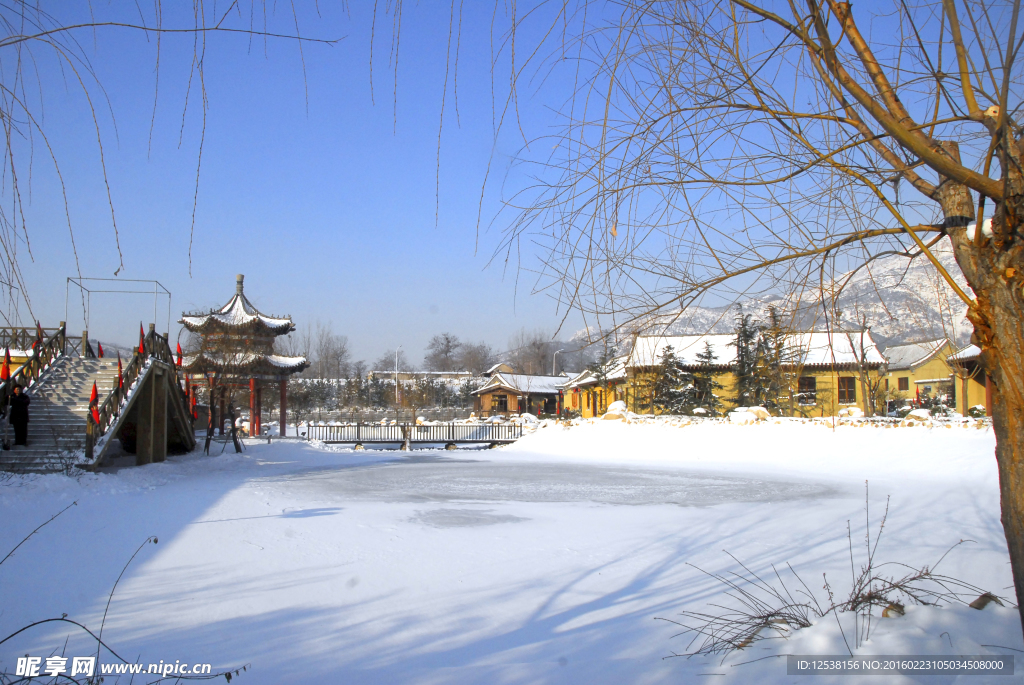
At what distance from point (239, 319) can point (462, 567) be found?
28.7 m

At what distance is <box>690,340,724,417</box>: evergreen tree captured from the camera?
102 feet

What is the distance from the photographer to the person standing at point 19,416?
1227 centimetres

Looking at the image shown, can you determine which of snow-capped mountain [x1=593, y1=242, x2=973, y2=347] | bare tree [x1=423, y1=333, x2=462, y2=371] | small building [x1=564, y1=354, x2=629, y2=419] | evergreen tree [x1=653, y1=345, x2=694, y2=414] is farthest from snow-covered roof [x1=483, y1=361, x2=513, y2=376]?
bare tree [x1=423, y1=333, x2=462, y2=371]

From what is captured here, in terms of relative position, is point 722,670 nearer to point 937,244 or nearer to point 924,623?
point 924,623

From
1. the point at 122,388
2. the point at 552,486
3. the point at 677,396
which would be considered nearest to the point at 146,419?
the point at 122,388

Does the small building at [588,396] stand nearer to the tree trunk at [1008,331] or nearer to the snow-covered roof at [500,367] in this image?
the snow-covered roof at [500,367]

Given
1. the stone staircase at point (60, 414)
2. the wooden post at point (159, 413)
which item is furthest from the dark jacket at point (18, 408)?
the wooden post at point (159, 413)

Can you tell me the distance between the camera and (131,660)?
12.1ft

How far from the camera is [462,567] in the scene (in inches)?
239

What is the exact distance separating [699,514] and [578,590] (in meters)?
4.38

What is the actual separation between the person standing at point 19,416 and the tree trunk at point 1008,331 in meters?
14.6

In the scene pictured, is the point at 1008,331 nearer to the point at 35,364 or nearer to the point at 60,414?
the point at 60,414

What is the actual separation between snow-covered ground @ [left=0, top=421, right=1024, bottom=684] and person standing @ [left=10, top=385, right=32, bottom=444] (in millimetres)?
2151

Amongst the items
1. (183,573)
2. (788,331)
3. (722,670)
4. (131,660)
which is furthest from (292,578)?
(788,331)
